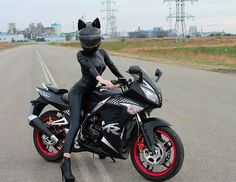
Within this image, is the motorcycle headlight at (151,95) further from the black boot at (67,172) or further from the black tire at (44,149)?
the black tire at (44,149)

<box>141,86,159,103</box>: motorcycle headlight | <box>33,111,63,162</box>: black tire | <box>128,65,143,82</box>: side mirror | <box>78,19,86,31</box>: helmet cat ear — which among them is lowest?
<box>33,111,63,162</box>: black tire

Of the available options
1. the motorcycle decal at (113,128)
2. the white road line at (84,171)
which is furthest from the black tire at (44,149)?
the motorcycle decal at (113,128)

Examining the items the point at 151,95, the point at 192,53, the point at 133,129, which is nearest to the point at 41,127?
the point at 133,129

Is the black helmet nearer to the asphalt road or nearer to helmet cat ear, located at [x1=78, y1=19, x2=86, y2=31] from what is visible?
helmet cat ear, located at [x1=78, y1=19, x2=86, y2=31]

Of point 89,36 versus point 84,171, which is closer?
point 89,36

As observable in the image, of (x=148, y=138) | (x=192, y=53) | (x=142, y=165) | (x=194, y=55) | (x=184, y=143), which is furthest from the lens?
(x=192, y=53)

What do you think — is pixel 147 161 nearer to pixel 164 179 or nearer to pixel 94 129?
pixel 164 179

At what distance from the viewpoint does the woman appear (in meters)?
4.41

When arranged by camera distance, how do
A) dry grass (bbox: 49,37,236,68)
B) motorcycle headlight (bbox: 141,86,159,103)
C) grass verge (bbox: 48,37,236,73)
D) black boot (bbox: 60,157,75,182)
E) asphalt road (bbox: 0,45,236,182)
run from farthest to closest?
dry grass (bbox: 49,37,236,68), grass verge (bbox: 48,37,236,73), asphalt road (bbox: 0,45,236,182), black boot (bbox: 60,157,75,182), motorcycle headlight (bbox: 141,86,159,103)

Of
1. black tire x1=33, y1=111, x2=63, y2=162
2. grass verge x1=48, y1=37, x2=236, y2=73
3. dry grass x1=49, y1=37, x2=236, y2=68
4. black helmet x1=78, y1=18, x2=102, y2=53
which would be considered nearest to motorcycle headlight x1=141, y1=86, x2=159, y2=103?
black helmet x1=78, y1=18, x2=102, y2=53

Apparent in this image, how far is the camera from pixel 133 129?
4371 millimetres

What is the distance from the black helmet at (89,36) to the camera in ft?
14.4

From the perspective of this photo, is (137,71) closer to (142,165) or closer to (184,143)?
(142,165)

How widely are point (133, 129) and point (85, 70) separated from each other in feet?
2.92
